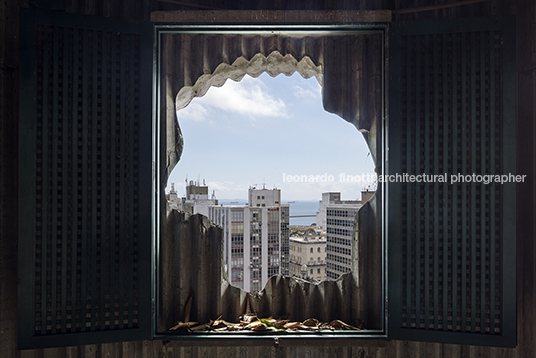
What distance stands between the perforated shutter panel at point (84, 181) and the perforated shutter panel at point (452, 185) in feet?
4.77

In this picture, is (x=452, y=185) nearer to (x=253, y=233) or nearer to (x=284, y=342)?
(x=284, y=342)

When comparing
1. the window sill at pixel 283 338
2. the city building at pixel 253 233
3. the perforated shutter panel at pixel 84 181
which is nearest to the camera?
the perforated shutter panel at pixel 84 181

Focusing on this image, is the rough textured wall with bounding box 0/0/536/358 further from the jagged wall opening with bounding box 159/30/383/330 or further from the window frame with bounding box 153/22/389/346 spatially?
the jagged wall opening with bounding box 159/30/383/330

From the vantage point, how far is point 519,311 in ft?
4.60

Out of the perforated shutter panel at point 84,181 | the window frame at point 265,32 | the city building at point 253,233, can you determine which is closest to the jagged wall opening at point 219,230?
the window frame at point 265,32

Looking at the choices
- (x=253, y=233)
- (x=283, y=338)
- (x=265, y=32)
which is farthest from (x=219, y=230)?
(x=253, y=233)

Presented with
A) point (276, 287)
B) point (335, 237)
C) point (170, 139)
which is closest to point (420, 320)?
point (276, 287)

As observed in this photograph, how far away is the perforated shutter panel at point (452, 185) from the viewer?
131cm

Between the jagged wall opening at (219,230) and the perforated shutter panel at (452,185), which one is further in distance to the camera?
the jagged wall opening at (219,230)

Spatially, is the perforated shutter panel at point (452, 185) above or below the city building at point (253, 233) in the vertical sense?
above

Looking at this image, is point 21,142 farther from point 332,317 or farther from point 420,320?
point 420,320

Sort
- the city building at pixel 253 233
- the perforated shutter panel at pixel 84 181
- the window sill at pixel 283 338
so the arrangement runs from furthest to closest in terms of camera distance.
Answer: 1. the city building at pixel 253 233
2. the window sill at pixel 283 338
3. the perforated shutter panel at pixel 84 181

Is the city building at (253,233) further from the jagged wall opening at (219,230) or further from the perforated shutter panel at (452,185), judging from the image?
the perforated shutter panel at (452,185)

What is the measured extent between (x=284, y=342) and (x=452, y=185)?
1.34 metres
